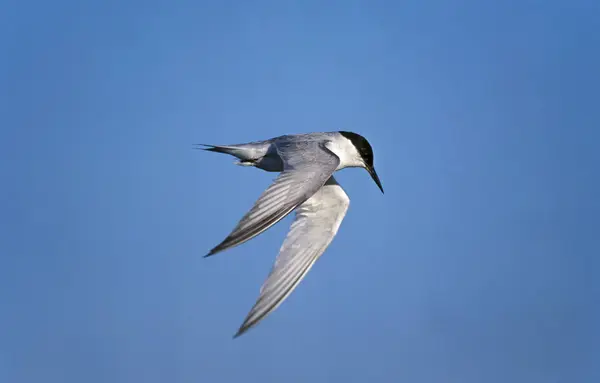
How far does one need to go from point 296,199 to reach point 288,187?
0.20 m

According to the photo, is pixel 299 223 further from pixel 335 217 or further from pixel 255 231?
pixel 255 231

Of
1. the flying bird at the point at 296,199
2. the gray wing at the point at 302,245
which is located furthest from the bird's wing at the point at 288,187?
the gray wing at the point at 302,245

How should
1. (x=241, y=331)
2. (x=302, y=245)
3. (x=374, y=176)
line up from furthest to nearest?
1. (x=374, y=176)
2. (x=302, y=245)
3. (x=241, y=331)

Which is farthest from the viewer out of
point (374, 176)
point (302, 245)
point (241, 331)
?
point (374, 176)

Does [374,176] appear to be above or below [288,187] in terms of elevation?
above

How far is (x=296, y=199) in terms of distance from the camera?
6.71 metres

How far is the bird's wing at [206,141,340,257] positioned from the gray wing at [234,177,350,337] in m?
0.81

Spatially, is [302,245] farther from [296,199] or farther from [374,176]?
[374,176]

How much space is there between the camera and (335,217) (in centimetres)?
909

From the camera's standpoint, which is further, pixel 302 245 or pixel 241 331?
pixel 302 245

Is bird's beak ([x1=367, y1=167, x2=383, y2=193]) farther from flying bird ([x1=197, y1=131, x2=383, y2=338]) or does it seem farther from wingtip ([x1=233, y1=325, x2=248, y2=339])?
wingtip ([x1=233, y1=325, x2=248, y2=339])

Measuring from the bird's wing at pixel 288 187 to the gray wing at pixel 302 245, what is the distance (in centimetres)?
81

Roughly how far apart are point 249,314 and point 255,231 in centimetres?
89

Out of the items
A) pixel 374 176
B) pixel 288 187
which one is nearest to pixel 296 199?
pixel 288 187
